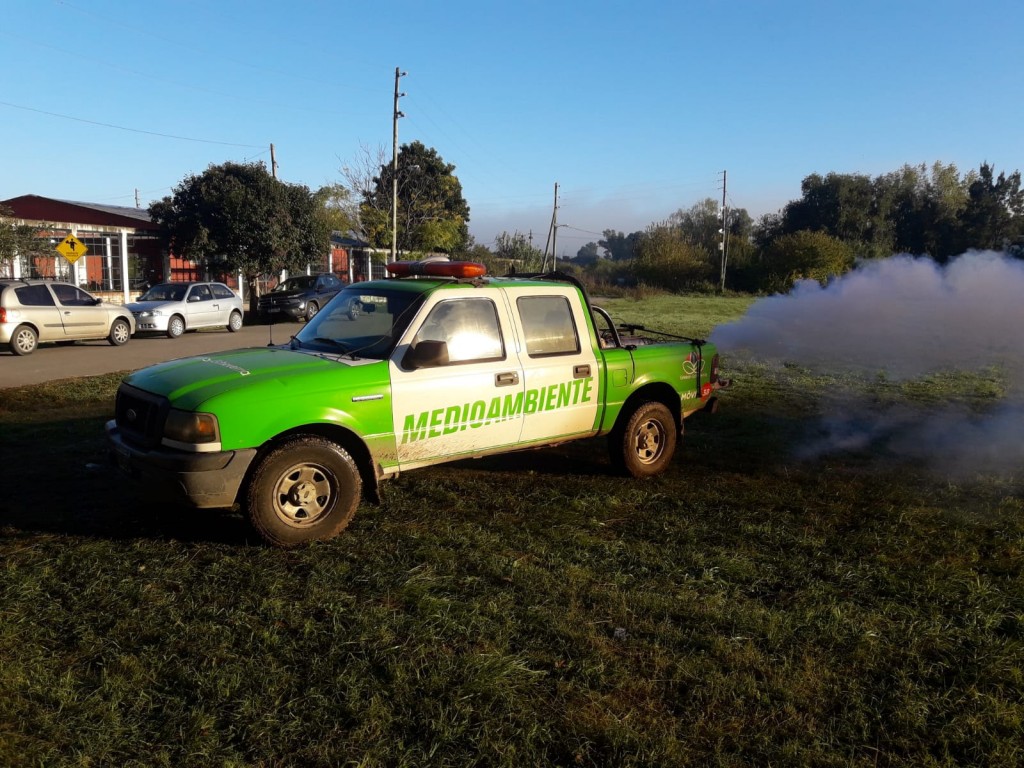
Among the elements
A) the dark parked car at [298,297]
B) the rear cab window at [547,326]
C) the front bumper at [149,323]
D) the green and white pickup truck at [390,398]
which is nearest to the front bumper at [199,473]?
the green and white pickup truck at [390,398]

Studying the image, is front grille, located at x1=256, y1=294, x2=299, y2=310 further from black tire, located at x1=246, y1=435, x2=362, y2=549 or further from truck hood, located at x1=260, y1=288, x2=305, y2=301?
black tire, located at x1=246, y1=435, x2=362, y2=549

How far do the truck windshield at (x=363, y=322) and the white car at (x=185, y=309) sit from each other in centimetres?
1609

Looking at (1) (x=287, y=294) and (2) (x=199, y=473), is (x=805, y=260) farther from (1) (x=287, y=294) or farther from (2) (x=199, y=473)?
(2) (x=199, y=473)

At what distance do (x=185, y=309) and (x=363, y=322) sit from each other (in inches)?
680

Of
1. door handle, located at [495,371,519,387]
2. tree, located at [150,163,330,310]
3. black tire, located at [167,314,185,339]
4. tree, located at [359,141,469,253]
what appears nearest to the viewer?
door handle, located at [495,371,519,387]

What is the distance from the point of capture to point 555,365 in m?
6.14

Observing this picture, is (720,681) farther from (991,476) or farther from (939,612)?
(991,476)

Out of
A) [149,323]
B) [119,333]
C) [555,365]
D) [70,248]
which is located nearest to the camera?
[555,365]

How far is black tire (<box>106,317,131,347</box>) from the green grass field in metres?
12.8

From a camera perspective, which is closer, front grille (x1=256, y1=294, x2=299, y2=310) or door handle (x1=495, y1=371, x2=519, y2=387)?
door handle (x1=495, y1=371, x2=519, y2=387)

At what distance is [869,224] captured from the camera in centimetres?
5412

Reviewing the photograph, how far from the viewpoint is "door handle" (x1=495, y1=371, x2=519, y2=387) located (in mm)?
5762

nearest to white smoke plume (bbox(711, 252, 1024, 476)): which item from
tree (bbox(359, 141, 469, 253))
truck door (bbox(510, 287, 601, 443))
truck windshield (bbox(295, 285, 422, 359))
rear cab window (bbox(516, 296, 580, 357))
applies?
truck door (bbox(510, 287, 601, 443))

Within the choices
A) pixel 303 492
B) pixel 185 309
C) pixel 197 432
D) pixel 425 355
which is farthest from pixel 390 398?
pixel 185 309
